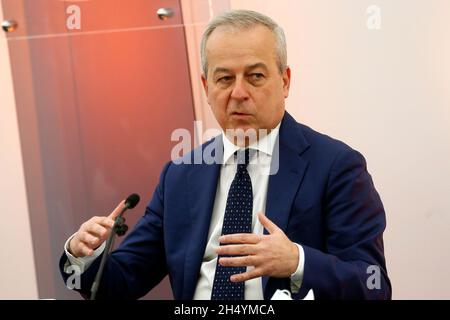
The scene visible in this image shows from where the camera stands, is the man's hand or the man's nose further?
the man's nose

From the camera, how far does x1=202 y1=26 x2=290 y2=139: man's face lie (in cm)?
158

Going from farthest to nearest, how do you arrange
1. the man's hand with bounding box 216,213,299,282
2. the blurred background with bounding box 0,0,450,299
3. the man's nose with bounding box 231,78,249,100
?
the blurred background with bounding box 0,0,450,299 → the man's nose with bounding box 231,78,249,100 → the man's hand with bounding box 216,213,299,282

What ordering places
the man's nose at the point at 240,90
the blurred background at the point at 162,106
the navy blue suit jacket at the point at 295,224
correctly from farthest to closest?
1. the blurred background at the point at 162,106
2. the man's nose at the point at 240,90
3. the navy blue suit jacket at the point at 295,224

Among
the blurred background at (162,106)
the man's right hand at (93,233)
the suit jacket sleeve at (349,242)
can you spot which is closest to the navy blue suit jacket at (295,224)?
the suit jacket sleeve at (349,242)

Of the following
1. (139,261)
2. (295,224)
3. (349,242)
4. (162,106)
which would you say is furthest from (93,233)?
(162,106)

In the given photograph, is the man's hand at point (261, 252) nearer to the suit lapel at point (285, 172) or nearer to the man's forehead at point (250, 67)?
the suit lapel at point (285, 172)

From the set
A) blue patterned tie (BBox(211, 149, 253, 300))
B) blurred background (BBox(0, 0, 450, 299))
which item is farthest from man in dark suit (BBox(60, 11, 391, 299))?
blurred background (BBox(0, 0, 450, 299))

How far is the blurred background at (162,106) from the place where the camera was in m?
2.16

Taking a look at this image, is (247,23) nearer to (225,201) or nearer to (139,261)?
(225,201)

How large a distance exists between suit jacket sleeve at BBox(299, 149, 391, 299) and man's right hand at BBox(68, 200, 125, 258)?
0.41 meters

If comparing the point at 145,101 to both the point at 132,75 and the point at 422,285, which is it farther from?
the point at 422,285

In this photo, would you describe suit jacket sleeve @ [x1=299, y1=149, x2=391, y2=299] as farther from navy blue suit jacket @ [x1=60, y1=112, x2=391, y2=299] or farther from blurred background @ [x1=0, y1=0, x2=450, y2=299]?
blurred background @ [x1=0, y1=0, x2=450, y2=299]

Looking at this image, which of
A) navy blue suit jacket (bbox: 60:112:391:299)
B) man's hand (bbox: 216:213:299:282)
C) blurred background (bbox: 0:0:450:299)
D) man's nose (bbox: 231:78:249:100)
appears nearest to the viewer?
man's hand (bbox: 216:213:299:282)
